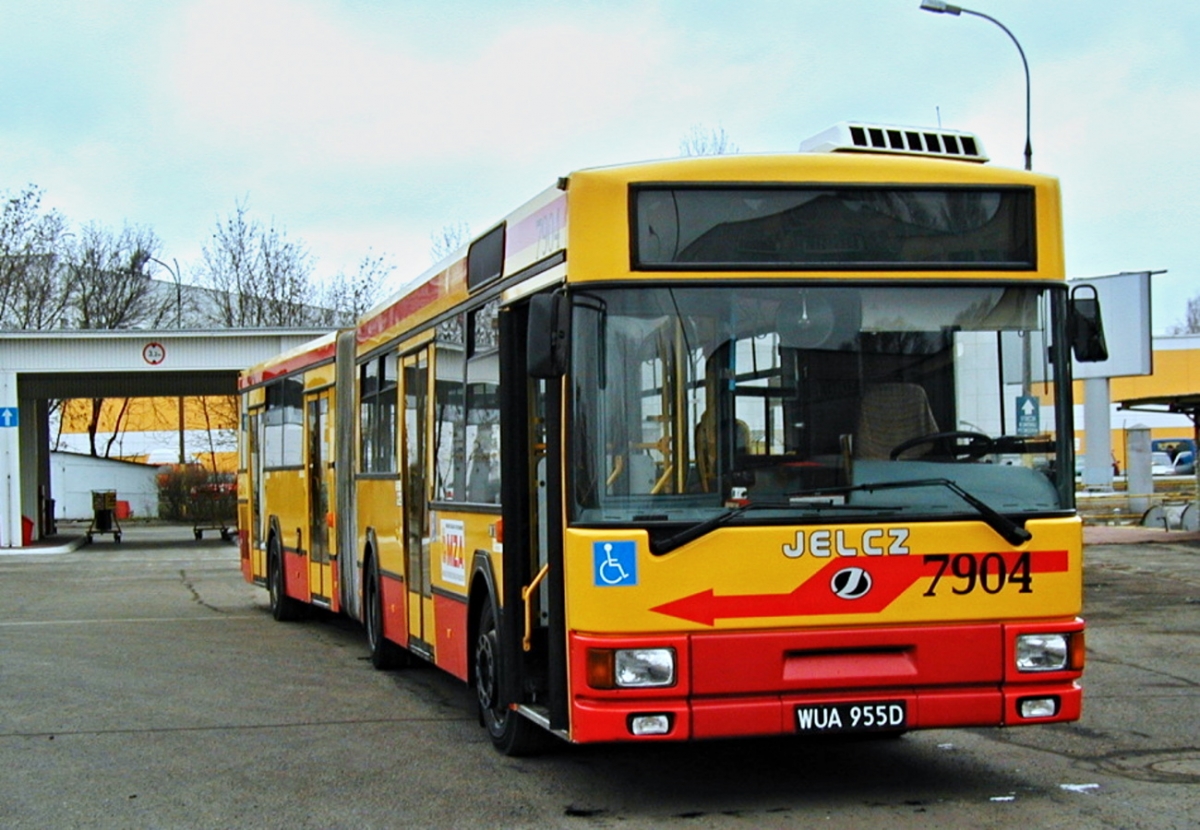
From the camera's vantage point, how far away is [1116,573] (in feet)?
72.7

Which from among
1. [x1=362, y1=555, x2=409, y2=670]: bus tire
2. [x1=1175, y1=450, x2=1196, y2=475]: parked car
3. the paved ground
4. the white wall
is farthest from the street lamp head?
[x1=1175, y1=450, x2=1196, y2=475]: parked car

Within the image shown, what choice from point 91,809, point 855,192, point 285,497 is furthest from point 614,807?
point 285,497

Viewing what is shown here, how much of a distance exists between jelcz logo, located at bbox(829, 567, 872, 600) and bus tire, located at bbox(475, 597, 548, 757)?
81.4 inches

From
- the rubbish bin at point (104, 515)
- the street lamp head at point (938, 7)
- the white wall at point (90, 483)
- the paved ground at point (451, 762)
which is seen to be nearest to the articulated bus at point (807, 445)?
the paved ground at point (451, 762)

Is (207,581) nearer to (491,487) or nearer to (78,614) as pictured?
(78,614)

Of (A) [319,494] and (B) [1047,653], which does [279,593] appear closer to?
(A) [319,494]

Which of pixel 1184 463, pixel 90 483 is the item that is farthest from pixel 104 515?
pixel 1184 463

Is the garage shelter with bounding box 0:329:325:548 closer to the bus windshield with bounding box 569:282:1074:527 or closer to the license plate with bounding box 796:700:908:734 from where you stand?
the bus windshield with bounding box 569:282:1074:527

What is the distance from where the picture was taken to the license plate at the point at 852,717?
715 cm

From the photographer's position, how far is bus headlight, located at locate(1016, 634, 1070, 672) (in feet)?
24.1

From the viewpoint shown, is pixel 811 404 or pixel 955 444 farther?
pixel 955 444

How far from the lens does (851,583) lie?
283 inches

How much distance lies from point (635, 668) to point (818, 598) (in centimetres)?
86

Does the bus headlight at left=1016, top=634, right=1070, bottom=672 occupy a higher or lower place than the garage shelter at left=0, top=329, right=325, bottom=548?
lower
